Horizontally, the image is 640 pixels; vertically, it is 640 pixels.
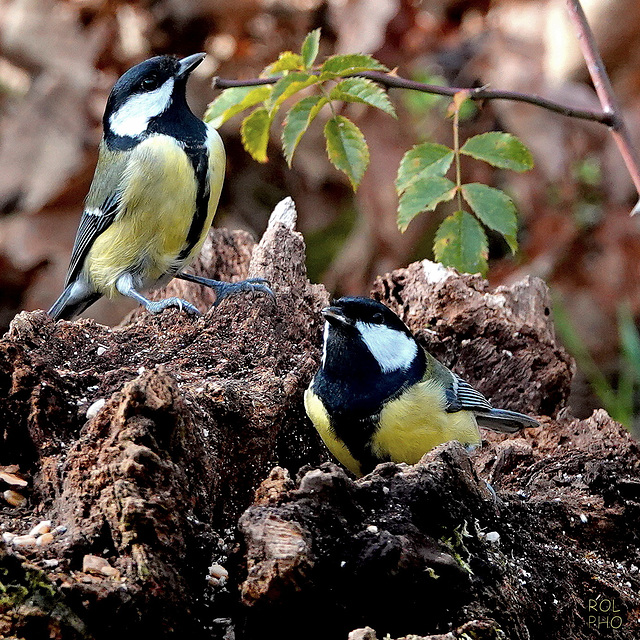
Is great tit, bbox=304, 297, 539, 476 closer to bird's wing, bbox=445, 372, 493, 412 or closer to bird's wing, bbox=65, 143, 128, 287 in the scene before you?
bird's wing, bbox=445, 372, 493, 412

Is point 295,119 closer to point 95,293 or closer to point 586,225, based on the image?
point 95,293

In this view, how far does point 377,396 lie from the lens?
235cm

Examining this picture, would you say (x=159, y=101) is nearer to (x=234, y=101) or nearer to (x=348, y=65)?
(x=234, y=101)

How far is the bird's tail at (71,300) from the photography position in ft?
10.9

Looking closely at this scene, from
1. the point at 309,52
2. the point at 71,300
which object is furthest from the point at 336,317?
the point at 71,300

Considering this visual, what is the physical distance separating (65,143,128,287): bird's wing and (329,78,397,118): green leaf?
912 millimetres

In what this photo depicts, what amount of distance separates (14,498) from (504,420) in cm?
142

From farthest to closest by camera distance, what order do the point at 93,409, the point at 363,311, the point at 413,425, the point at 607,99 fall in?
the point at 363,311
the point at 413,425
the point at 607,99
the point at 93,409

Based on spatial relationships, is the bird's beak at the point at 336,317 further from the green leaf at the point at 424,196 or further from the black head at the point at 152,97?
the black head at the point at 152,97

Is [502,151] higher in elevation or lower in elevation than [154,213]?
higher

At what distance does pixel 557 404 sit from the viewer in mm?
2998

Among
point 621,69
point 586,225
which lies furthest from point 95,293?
point 621,69

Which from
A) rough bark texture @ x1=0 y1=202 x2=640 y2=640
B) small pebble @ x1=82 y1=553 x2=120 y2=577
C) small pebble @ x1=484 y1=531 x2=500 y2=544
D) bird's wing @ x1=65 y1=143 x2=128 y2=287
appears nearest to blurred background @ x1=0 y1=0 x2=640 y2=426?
bird's wing @ x1=65 y1=143 x2=128 y2=287

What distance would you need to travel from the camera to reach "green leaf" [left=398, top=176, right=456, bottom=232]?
244cm
